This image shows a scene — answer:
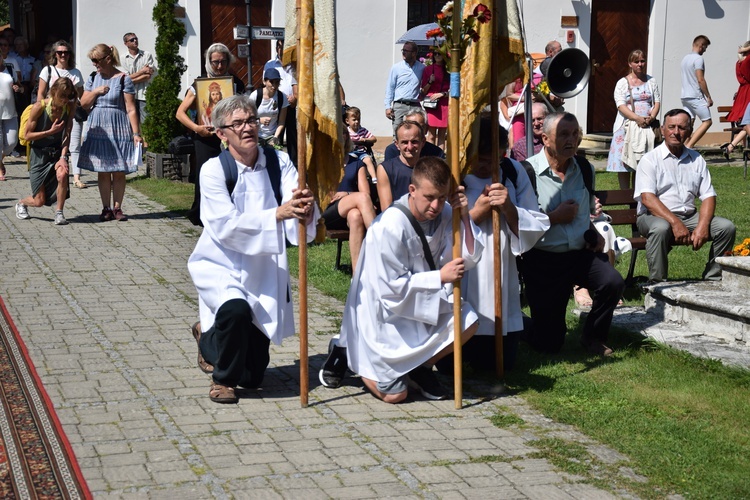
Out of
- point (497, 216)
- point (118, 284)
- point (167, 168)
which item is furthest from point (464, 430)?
point (167, 168)

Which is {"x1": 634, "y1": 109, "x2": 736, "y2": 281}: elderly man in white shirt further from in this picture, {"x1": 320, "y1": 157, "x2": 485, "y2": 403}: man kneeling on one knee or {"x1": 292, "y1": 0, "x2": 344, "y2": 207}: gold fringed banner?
{"x1": 292, "y1": 0, "x2": 344, "y2": 207}: gold fringed banner

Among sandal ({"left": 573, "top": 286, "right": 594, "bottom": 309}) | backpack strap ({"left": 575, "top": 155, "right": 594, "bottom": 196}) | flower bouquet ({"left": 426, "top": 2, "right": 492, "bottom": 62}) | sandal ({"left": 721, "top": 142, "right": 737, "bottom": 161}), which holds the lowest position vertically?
sandal ({"left": 573, "top": 286, "right": 594, "bottom": 309})

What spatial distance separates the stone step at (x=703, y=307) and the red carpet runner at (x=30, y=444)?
4.51m

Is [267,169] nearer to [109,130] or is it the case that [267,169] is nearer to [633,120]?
[109,130]

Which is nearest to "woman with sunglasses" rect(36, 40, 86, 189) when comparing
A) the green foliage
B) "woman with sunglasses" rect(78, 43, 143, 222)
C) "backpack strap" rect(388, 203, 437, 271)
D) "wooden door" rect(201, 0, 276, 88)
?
"woman with sunglasses" rect(78, 43, 143, 222)

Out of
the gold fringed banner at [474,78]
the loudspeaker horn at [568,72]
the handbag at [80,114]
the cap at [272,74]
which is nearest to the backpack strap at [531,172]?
the gold fringed banner at [474,78]

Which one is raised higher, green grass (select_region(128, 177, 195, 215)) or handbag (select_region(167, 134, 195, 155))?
handbag (select_region(167, 134, 195, 155))

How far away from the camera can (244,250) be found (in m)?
6.39

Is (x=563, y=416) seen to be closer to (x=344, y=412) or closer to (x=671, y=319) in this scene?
(x=344, y=412)

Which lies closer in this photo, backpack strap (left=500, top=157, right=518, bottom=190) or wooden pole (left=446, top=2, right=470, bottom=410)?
wooden pole (left=446, top=2, right=470, bottom=410)

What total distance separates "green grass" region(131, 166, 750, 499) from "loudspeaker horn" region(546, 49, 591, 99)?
2462 millimetres

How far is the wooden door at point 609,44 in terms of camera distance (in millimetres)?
22391

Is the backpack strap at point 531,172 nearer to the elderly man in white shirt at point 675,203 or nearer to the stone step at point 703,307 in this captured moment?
the stone step at point 703,307

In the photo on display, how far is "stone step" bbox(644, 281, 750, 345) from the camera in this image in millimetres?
7641
